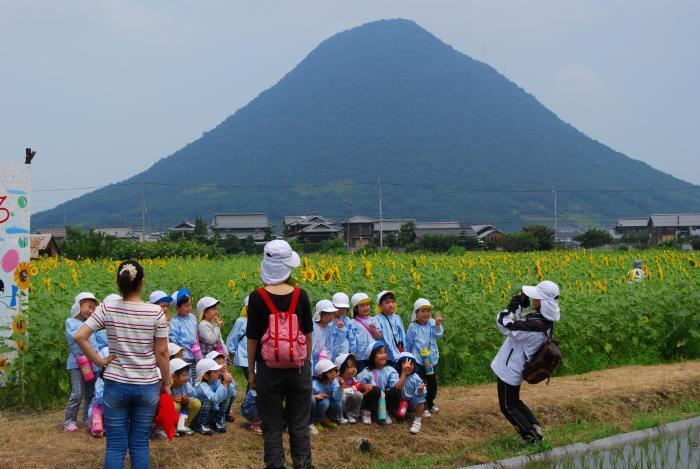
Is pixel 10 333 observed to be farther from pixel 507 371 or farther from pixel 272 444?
pixel 507 371

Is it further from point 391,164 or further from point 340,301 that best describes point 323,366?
point 391,164

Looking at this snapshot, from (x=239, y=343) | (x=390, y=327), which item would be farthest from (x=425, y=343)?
(x=239, y=343)

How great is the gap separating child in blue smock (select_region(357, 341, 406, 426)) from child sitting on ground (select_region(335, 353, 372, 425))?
0.10 metres

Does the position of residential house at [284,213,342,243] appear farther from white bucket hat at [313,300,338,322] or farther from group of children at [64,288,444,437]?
white bucket hat at [313,300,338,322]

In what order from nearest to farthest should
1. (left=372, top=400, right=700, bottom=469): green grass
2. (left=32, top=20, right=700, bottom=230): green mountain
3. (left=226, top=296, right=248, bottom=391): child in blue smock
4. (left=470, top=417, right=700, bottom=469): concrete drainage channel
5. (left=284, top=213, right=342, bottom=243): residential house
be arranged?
(left=470, top=417, right=700, bottom=469): concrete drainage channel → (left=372, top=400, right=700, bottom=469): green grass → (left=226, top=296, right=248, bottom=391): child in blue smock → (left=284, top=213, right=342, bottom=243): residential house → (left=32, top=20, right=700, bottom=230): green mountain

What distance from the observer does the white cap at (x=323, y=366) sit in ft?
21.6

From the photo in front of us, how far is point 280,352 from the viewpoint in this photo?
4.86 m

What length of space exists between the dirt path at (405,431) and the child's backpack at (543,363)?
0.84 meters

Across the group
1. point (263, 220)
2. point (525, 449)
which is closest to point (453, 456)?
point (525, 449)

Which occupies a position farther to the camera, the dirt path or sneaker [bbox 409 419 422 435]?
sneaker [bbox 409 419 422 435]

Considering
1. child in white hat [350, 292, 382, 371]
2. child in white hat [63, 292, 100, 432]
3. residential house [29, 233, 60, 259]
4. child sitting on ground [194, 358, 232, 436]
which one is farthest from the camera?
residential house [29, 233, 60, 259]

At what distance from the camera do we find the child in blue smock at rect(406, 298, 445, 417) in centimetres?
723

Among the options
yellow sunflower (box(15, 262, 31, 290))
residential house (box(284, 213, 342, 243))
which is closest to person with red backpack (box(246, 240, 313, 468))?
yellow sunflower (box(15, 262, 31, 290))

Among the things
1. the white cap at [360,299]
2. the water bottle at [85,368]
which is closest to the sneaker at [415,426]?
the white cap at [360,299]
